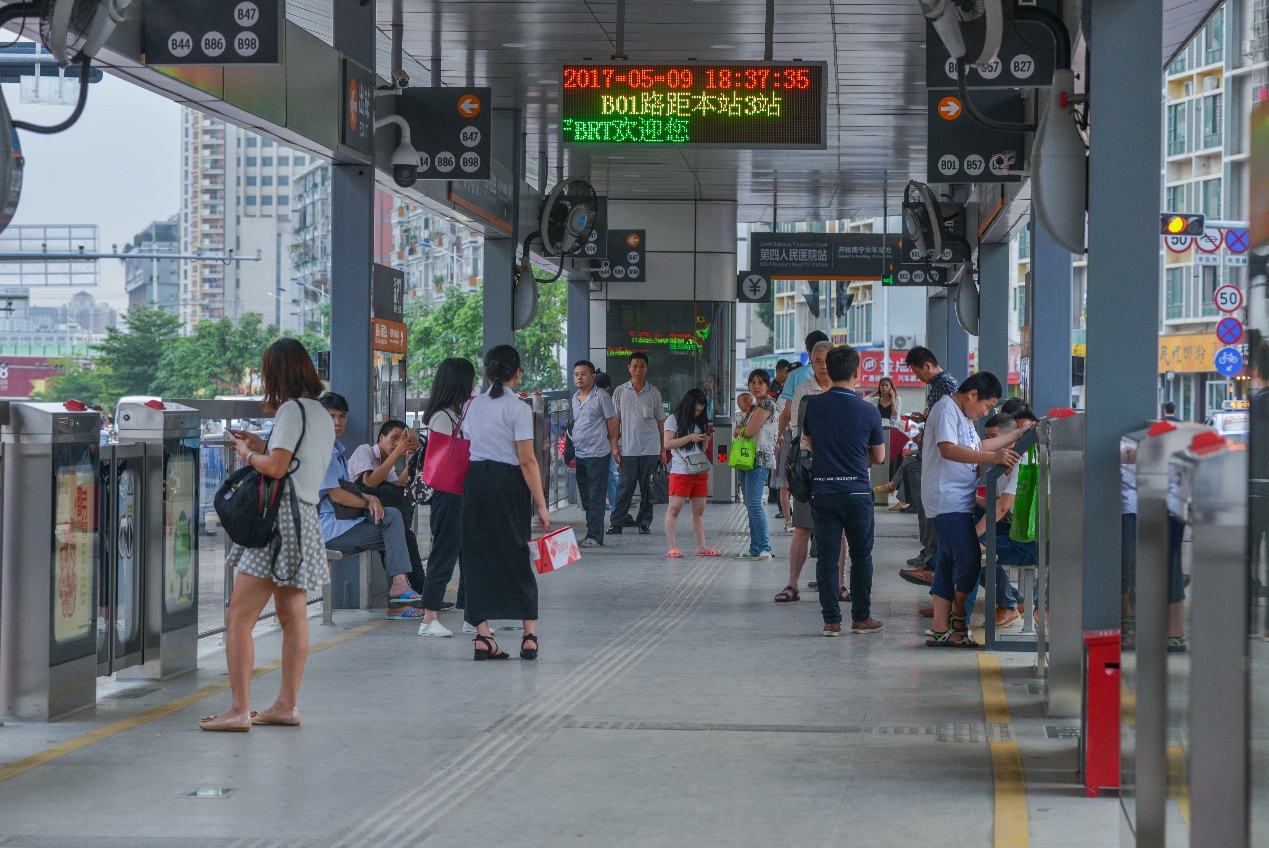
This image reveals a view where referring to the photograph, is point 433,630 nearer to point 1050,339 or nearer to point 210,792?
point 210,792

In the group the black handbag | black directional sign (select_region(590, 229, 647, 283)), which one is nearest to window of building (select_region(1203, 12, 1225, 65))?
black directional sign (select_region(590, 229, 647, 283))

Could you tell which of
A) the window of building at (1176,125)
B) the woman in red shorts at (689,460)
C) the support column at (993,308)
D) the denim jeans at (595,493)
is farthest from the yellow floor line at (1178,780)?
the window of building at (1176,125)

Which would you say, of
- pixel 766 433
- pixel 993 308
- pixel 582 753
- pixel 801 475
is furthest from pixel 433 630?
pixel 993 308

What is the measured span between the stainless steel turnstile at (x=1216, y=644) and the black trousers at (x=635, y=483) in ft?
39.7

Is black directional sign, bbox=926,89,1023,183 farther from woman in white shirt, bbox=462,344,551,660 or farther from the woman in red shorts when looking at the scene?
woman in white shirt, bbox=462,344,551,660

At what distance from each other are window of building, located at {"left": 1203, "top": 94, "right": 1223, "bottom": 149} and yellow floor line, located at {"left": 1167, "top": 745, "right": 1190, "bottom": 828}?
47468 mm

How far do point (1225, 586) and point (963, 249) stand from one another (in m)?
15.2

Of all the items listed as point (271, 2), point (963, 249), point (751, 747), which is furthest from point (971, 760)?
point (963, 249)

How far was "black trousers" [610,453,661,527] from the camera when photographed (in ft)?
49.5

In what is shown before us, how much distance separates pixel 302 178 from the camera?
12656 centimetres

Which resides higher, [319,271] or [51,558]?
[319,271]

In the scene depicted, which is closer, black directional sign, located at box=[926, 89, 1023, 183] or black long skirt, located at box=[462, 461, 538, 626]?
black long skirt, located at box=[462, 461, 538, 626]

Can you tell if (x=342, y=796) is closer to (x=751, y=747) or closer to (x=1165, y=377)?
(x=751, y=747)

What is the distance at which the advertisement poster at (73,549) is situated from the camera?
21.1 feet
